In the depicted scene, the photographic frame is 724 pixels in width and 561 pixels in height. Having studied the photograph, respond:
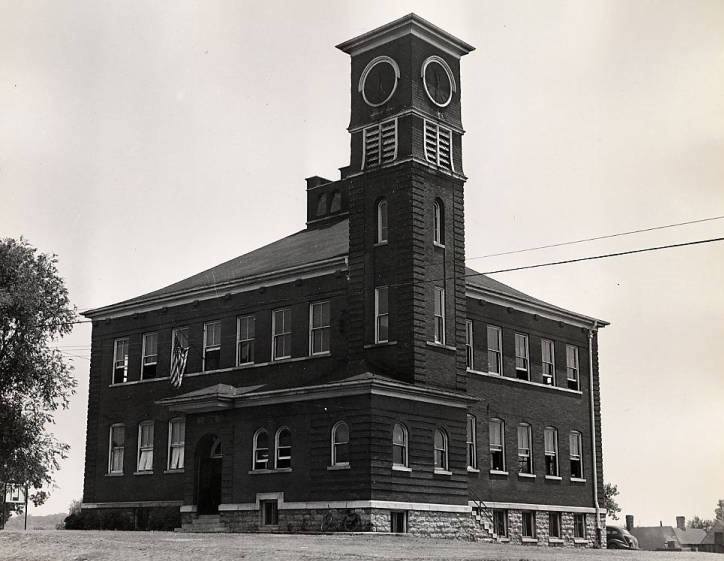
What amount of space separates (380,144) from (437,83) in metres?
3.20

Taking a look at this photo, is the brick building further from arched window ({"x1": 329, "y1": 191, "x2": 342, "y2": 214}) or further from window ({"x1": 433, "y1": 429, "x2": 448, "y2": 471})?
arched window ({"x1": 329, "y1": 191, "x2": 342, "y2": 214})

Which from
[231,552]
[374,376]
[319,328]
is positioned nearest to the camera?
[231,552]

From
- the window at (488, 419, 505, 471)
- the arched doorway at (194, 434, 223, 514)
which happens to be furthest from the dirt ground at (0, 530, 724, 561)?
the window at (488, 419, 505, 471)

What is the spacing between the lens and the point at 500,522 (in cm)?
4359

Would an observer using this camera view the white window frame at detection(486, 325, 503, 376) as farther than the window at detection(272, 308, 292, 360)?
Yes

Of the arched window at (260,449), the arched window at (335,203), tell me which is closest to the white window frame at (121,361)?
the arched window at (335,203)

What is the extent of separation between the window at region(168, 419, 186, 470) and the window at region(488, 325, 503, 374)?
12788 millimetres

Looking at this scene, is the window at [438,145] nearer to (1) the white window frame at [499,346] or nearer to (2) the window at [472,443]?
(1) the white window frame at [499,346]

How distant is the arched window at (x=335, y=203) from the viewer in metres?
50.8

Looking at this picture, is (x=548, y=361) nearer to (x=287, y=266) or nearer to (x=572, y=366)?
(x=572, y=366)

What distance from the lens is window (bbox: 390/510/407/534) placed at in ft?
120

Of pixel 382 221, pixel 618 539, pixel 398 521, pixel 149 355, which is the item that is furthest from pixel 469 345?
pixel 149 355

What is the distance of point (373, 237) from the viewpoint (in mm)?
40406

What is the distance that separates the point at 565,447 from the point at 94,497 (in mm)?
20545
